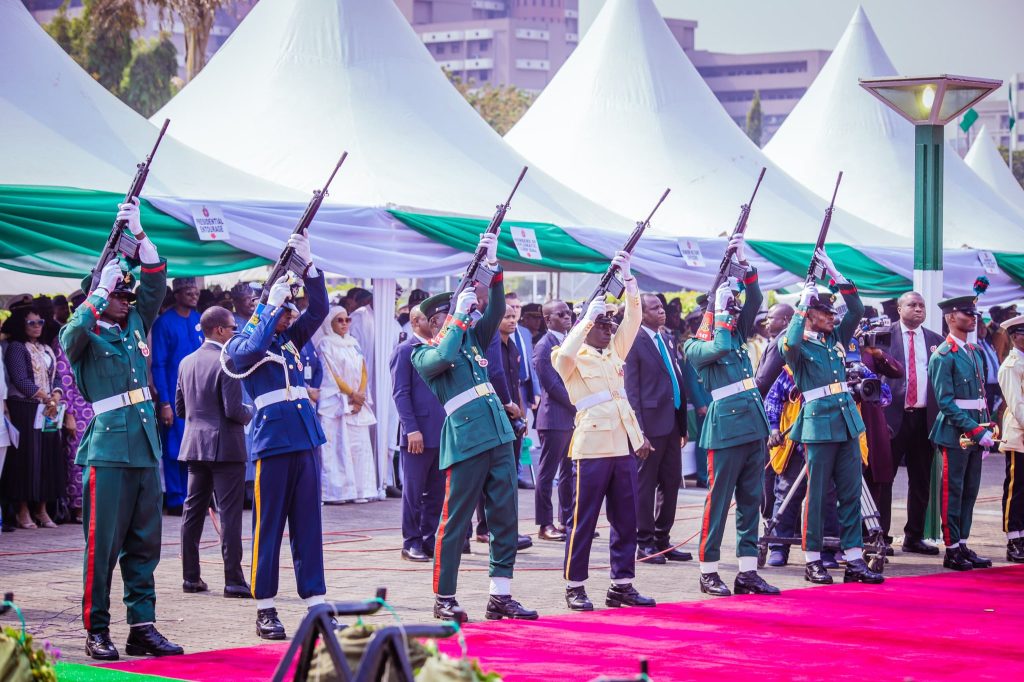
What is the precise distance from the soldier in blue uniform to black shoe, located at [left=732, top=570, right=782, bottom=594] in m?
2.82

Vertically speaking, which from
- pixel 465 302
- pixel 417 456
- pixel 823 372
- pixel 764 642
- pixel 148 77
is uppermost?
pixel 148 77

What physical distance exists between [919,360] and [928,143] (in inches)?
70.1

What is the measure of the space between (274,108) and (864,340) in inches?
271

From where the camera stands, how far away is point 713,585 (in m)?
8.84

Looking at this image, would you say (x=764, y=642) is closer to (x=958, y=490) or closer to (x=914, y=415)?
(x=958, y=490)

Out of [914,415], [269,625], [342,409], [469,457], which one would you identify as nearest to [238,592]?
[269,625]

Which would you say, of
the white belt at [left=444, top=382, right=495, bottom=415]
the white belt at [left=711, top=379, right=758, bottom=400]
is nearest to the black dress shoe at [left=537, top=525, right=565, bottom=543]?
the white belt at [left=711, top=379, right=758, bottom=400]

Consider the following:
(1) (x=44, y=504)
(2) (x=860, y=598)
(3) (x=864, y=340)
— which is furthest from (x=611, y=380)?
(1) (x=44, y=504)

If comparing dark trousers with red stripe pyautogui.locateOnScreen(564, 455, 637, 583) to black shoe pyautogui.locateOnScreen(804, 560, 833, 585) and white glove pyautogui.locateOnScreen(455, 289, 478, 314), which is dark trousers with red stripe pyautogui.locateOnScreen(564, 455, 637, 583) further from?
black shoe pyautogui.locateOnScreen(804, 560, 833, 585)

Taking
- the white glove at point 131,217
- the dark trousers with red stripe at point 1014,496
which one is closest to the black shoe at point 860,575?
the dark trousers with red stripe at point 1014,496

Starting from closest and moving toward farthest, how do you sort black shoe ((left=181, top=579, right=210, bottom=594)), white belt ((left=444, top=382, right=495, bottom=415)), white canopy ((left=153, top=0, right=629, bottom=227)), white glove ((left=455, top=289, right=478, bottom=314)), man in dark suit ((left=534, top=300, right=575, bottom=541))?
white glove ((left=455, top=289, right=478, bottom=314))
white belt ((left=444, top=382, right=495, bottom=415))
black shoe ((left=181, top=579, right=210, bottom=594))
man in dark suit ((left=534, top=300, right=575, bottom=541))
white canopy ((left=153, top=0, right=629, bottom=227))

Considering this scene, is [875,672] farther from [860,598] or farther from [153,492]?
[153,492]

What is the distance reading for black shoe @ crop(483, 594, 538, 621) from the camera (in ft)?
25.9

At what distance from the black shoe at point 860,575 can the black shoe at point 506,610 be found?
2.52 meters
